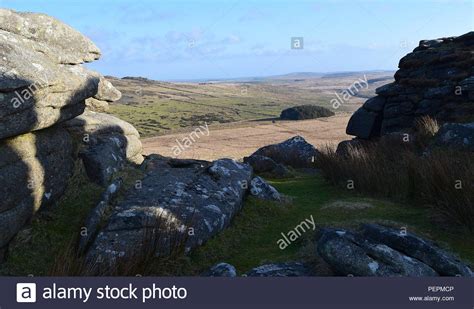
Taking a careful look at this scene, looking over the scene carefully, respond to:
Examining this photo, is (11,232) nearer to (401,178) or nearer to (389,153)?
(401,178)

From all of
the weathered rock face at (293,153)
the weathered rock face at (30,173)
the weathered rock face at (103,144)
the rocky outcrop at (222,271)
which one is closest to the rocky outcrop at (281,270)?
the rocky outcrop at (222,271)

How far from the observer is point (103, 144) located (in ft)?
37.4

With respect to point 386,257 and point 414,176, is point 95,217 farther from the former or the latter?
point 414,176

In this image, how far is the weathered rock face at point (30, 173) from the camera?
8.23 m

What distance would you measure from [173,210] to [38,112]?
10.2 feet

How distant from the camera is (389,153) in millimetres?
15016

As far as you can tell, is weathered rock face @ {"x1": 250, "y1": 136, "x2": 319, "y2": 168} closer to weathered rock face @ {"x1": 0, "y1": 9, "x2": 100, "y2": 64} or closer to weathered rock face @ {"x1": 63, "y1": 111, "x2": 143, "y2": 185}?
weathered rock face @ {"x1": 63, "y1": 111, "x2": 143, "y2": 185}

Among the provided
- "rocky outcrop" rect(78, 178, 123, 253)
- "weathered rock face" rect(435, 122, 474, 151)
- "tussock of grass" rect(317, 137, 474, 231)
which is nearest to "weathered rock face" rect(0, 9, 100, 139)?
"rocky outcrop" rect(78, 178, 123, 253)

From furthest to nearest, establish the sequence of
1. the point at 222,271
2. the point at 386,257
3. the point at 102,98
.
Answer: the point at 102,98 < the point at 222,271 < the point at 386,257

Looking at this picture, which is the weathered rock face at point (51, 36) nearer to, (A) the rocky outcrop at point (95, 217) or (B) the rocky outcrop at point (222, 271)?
(A) the rocky outcrop at point (95, 217)

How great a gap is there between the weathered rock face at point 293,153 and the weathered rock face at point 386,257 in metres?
14.1

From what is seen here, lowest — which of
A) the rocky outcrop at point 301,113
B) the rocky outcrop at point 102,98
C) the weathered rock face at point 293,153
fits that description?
the rocky outcrop at point 301,113

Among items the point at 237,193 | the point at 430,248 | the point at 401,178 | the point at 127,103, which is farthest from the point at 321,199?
the point at 127,103

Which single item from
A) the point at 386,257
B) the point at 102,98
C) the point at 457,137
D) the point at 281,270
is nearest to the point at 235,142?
the point at 102,98
